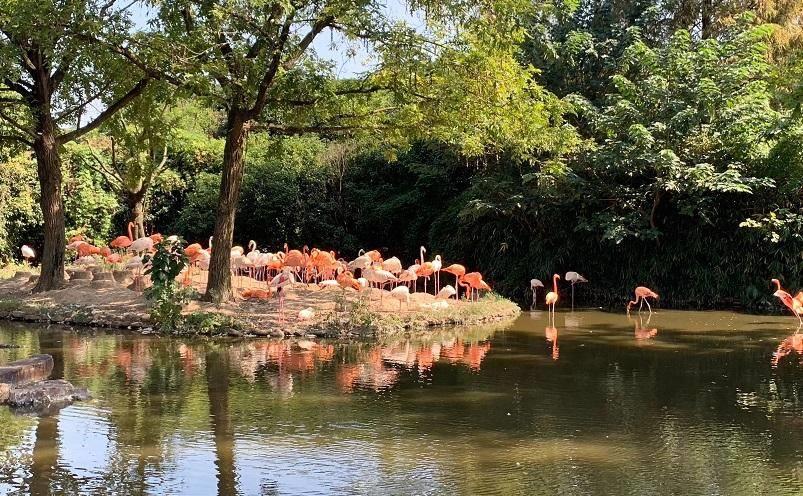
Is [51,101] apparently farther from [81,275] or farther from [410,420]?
[410,420]

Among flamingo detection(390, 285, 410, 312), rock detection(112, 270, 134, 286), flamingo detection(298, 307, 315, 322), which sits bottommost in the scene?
flamingo detection(298, 307, 315, 322)

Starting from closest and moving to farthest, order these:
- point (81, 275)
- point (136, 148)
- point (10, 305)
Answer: point (10, 305) < point (81, 275) < point (136, 148)

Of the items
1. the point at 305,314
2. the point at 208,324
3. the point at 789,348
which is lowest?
the point at 789,348

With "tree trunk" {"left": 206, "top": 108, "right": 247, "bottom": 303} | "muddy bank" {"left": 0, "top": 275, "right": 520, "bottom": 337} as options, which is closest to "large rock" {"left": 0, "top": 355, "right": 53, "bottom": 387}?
"muddy bank" {"left": 0, "top": 275, "right": 520, "bottom": 337}

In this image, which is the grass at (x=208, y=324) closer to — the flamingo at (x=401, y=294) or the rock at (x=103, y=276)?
the flamingo at (x=401, y=294)

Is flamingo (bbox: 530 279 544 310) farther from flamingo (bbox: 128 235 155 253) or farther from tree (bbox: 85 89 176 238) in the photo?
tree (bbox: 85 89 176 238)

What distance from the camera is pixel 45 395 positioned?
697cm

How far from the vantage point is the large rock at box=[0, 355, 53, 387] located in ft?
24.2

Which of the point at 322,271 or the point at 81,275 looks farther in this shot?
the point at 322,271

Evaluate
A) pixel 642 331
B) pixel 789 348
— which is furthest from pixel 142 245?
pixel 789 348

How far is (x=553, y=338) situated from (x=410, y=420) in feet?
17.1

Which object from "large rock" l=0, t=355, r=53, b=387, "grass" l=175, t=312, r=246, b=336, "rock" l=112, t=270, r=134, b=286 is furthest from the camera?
"rock" l=112, t=270, r=134, b=286

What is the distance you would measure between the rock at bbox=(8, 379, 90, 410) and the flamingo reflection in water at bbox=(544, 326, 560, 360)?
203 inches

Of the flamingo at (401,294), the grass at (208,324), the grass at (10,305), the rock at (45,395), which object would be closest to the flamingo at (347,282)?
the flamingo at (401,294)
